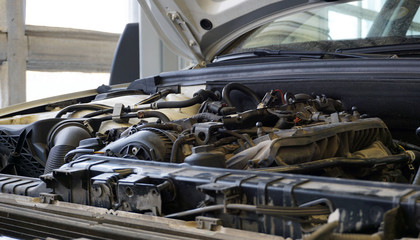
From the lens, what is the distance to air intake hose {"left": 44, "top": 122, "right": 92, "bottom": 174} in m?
2.06

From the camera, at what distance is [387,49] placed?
7.73ft

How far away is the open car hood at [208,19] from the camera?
2.76 metres

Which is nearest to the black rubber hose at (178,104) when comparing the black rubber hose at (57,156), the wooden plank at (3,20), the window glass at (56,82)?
the black rubber hose at (57,156)

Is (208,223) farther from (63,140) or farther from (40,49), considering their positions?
(40,49)

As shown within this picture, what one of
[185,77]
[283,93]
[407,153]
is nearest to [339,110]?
[283,93]

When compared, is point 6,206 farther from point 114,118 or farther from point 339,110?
point 339,110

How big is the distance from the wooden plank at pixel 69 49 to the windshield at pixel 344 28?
7.02 m

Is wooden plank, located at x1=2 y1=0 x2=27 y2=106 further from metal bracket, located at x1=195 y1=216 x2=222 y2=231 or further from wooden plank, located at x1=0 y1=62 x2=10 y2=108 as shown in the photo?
metal bracket, located at x1=195 y1=216 x2=222 y2=231

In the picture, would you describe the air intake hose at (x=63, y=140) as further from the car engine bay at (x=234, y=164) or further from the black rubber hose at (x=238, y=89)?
the black rubber hose at (x=238, y=89)

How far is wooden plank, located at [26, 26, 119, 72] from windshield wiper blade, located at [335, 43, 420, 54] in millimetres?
7550

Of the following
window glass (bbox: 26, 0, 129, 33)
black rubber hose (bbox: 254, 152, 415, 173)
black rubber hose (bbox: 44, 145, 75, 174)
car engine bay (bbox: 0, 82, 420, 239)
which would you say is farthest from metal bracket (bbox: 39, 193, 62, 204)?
window glass (bbox: 26, 0, 129, 33)

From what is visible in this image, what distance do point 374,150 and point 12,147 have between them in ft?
4.80

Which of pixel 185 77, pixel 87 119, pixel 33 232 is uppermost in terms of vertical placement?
pixel 185 77

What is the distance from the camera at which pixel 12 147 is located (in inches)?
91.8
